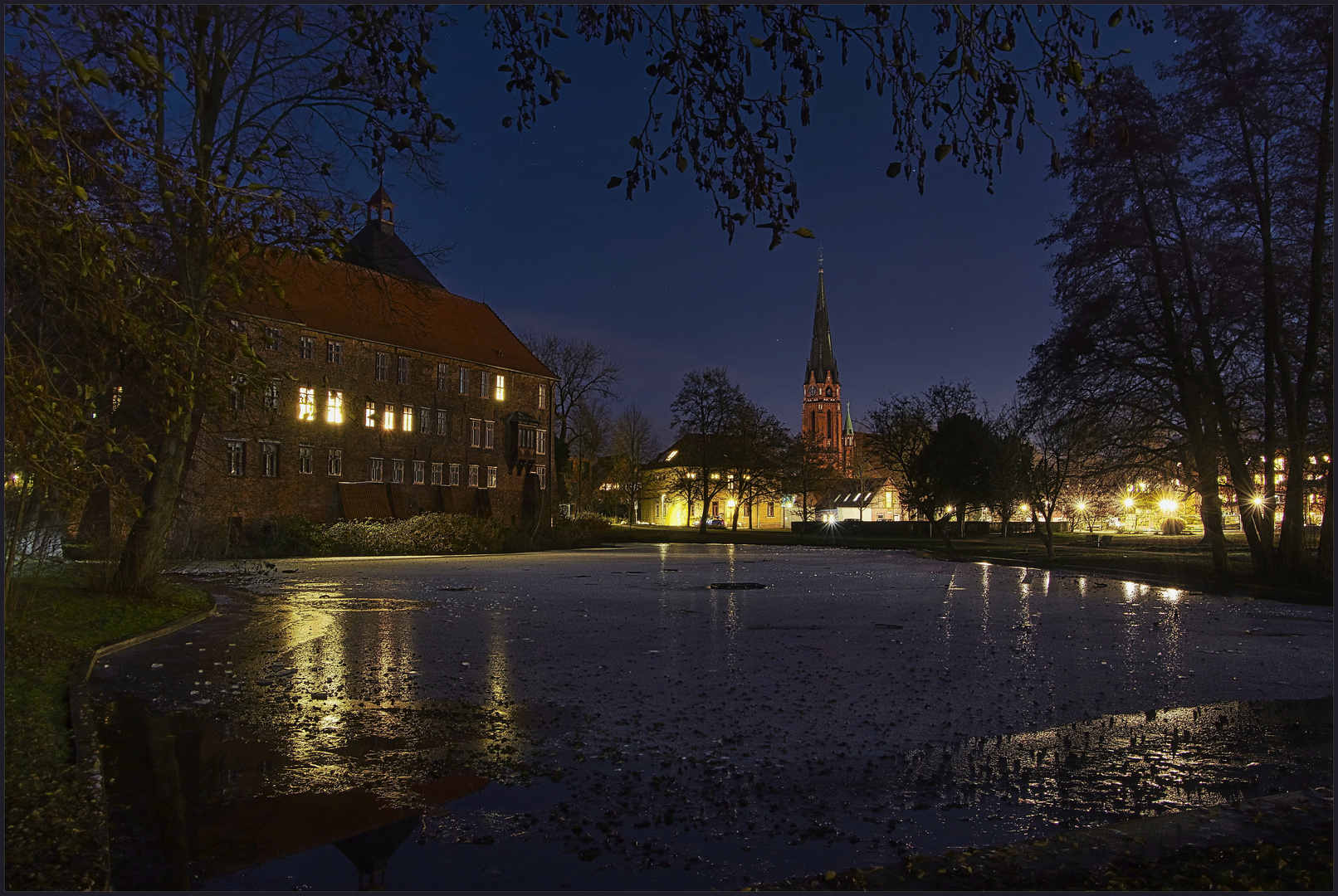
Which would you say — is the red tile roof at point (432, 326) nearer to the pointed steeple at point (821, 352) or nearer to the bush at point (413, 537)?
the bush at point (413, 537)

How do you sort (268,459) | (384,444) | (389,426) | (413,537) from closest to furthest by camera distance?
(413,537) → (268,459) → (384,444) → (389,426)

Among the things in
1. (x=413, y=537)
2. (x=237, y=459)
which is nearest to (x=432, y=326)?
(x=237, y=459)

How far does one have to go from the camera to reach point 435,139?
6652 mm

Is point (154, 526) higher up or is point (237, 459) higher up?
point (237, 459)

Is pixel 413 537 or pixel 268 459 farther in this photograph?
pixel 268 459

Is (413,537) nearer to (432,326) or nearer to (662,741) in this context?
(432,326)

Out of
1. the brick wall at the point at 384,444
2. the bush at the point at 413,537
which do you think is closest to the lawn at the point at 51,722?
the bush at the point at 413,537

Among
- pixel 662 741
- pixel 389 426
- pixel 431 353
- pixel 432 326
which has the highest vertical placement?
pixel 432 326

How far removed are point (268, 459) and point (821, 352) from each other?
370ft

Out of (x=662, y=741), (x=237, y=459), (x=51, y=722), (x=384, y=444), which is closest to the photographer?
(x=662, y=741)

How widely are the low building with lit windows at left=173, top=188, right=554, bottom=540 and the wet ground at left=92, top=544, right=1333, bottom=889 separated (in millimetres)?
27992

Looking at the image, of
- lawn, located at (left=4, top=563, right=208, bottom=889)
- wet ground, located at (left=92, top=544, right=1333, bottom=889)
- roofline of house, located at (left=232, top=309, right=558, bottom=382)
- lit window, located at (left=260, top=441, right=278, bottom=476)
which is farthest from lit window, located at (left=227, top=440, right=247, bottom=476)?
wet ground, located at (left=92, top=544, right=1333, bottom=889)

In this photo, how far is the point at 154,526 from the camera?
53.3ft

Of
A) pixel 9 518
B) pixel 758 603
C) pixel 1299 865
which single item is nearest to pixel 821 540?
pixel 758 603
